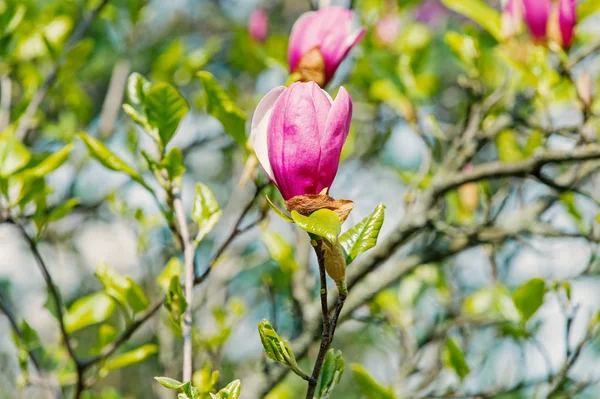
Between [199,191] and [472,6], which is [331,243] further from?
[472,6]

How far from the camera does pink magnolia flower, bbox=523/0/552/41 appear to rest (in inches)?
45.1

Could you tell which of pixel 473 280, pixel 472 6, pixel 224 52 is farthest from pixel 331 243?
pixel 224 52

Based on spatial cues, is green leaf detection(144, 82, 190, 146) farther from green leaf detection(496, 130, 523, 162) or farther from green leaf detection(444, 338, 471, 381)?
green leaf detection(496, 130, 523, 162)

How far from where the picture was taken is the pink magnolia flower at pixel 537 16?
1.15 m

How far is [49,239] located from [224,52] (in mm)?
2242

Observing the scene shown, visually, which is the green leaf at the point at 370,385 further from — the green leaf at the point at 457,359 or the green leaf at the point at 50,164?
the green leaf at the point at 50,164

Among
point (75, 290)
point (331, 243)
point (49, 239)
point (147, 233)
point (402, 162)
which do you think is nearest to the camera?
A: point (331, 243)

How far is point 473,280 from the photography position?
2.32 m

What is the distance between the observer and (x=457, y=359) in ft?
3.21

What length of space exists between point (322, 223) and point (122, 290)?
1.61 feet

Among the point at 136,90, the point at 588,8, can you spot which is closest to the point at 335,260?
the point at 136,90

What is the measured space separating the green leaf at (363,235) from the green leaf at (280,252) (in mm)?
520

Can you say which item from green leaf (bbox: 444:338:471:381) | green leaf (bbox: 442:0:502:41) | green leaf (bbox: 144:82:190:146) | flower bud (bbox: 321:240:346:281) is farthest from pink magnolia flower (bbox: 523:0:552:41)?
flower bud (bbox: 321:240:346:281)

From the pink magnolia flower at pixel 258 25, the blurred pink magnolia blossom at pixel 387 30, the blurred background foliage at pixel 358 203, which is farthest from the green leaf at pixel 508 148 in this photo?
the pink magnolia flower at pixel 258 25
